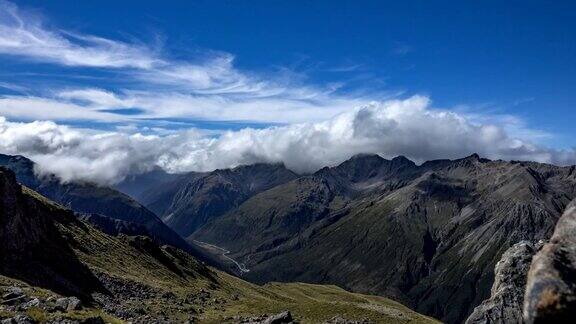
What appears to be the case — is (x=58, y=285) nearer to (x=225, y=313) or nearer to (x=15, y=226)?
(x=15, y=226)

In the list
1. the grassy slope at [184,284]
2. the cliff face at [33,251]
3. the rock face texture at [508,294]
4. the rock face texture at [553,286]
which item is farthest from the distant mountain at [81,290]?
the rock face texture at [553,286]

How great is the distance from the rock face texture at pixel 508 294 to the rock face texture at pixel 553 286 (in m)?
16.2

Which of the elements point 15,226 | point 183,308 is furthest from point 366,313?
point 15,226

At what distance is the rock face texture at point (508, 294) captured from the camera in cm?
3500

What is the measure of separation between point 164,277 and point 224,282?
50250 mm

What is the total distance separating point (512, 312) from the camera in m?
34.9

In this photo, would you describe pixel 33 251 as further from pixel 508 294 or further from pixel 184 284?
pixel 508 294

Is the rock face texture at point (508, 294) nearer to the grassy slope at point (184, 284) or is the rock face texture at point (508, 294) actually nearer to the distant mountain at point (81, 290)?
the distant mountain at point (81, 290)

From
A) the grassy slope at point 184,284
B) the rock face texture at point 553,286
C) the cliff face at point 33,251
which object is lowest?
the grassy slope at point 184,284

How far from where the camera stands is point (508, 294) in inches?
1410

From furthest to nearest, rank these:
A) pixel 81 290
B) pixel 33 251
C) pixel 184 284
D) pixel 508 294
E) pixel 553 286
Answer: pixel 184 284, pixel 33 251, pixel 81 290, pixel 508 294, pixel 553 286

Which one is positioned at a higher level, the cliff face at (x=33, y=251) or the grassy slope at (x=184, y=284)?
the cliff face at (x=33, y=251)

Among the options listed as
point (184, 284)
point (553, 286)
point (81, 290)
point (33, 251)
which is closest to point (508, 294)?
point (553, 286)

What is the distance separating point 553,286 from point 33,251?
82.9 meters
